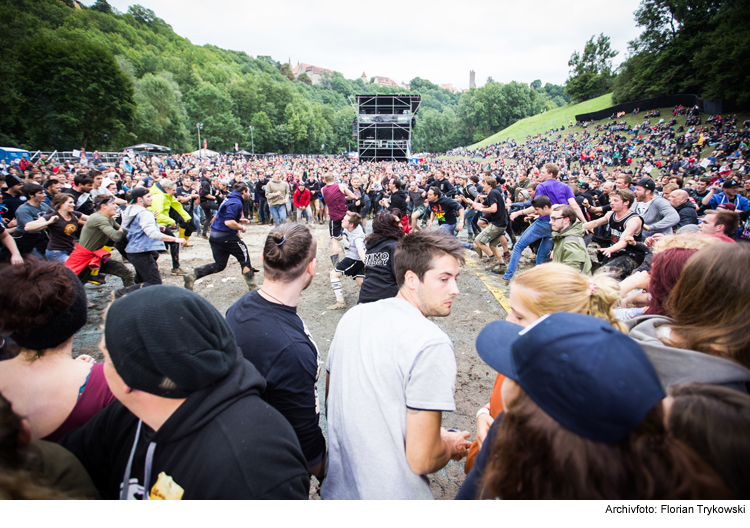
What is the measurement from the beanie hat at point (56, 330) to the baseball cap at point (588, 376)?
1979 millimetres

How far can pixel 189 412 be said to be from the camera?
101 cm

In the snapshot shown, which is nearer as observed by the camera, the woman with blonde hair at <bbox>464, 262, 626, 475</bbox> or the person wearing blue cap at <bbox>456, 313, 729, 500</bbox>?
the person wearing blue cap at <bbox>456, 313, 729, 500</bbox>

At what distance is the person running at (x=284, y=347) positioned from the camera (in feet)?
5.44

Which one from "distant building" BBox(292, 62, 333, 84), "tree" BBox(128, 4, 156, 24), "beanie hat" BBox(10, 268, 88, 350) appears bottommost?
"beanie hat" BBox(10, 268, 88, 350)

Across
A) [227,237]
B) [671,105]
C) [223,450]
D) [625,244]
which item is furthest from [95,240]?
[671,105]

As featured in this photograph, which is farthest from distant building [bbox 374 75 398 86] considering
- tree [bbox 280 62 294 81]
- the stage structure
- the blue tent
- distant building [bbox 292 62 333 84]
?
the blue tent

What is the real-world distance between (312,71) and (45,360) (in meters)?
199

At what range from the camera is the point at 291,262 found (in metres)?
2.09

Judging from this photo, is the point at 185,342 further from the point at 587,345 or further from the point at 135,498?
the point at 587,345

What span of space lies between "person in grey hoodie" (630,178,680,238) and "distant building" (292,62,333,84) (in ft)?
613

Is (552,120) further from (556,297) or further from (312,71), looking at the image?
(312,71)

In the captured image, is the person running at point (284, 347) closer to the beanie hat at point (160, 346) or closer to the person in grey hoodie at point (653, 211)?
the beanie hat at point (160, 346)

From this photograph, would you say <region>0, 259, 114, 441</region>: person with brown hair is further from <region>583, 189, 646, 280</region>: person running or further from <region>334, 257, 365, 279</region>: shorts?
<region>583, 189, 646, 280</region>: person running

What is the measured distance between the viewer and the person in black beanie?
981 mm
